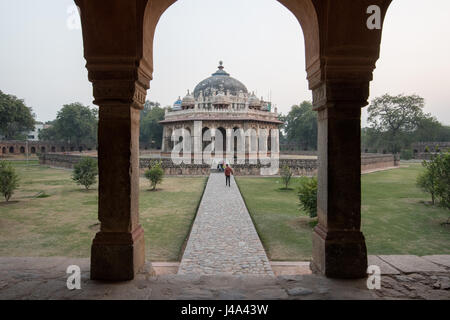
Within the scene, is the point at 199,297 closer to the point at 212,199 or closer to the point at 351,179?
the point at 351,179

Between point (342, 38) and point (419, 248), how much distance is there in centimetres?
543

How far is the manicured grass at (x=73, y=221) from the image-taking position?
21.4 ft

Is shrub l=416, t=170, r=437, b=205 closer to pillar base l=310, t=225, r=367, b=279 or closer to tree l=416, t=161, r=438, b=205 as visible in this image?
tree l=416, t=161, r=438, b=205

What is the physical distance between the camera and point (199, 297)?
276cm

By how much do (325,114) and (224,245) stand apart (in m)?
4.12

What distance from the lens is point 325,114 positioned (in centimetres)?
336

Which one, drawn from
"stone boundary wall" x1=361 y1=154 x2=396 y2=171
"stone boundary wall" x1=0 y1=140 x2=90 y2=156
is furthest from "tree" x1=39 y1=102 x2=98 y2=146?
"stone boundary wall" x1=361 y1=154 x2=396 y2=171

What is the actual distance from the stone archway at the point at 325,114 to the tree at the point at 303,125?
173ft

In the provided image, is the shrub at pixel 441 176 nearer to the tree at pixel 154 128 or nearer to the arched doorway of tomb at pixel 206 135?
the arched doorway of tomb at pixel 206 135

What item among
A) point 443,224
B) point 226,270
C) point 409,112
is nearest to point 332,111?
point 226,270

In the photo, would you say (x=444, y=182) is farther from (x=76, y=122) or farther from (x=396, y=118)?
(x=76, y=122)

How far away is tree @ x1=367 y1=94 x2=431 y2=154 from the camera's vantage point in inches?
1800

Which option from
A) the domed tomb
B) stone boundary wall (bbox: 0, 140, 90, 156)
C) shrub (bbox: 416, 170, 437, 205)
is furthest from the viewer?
stone boundary wall (bbox: 0, 140, 90, 156)
